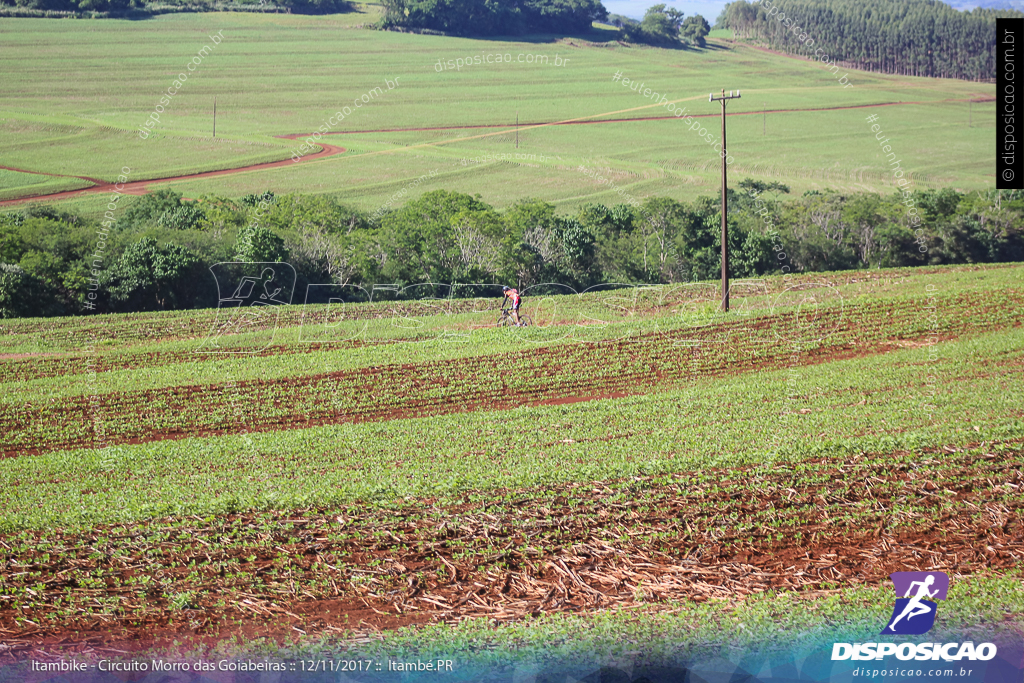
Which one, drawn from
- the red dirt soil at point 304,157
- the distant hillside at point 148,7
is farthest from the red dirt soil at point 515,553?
the distant hillside at point 148,7

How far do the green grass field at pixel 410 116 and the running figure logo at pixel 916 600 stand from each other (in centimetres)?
4849

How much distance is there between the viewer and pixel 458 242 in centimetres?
4147

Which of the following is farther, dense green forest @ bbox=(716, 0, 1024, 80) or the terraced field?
dense green forest @ bbox=(716, 0, 1024, 80)

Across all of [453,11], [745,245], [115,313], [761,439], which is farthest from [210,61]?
[761,439]

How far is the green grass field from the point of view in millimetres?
55906

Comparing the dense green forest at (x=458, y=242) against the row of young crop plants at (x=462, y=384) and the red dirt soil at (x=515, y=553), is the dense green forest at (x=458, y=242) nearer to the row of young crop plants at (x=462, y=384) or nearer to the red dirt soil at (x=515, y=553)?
the row of young crop plants at (x=462, y=384)

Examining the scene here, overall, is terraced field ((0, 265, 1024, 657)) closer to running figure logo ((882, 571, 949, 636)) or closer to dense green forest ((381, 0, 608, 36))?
running figure logo ((882, 571, 949, 636))

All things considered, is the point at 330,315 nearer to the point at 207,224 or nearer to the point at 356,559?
the point at 207,224

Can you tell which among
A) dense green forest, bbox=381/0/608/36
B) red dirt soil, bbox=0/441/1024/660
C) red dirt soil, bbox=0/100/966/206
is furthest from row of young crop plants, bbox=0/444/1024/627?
dense green forest, bbox=381/0/608/36

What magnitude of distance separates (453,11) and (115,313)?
47446mm

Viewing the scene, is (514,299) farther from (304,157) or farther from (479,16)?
(479,16)
